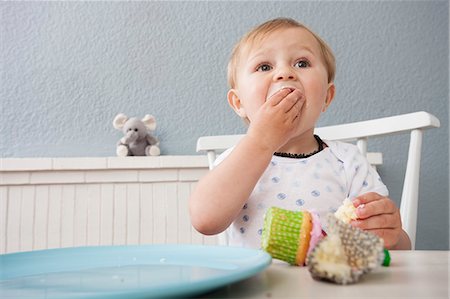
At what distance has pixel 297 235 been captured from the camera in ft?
1.51

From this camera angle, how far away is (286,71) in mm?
882

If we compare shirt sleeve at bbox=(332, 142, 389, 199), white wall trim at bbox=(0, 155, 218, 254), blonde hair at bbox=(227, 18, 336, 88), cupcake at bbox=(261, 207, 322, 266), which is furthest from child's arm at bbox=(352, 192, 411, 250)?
white wall trim at bbox=(0, 155, 218, 254)

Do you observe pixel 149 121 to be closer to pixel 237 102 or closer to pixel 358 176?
pixel 237 102

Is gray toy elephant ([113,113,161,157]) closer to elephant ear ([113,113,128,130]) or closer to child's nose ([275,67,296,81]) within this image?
elephant ear ([113,113,128,130])

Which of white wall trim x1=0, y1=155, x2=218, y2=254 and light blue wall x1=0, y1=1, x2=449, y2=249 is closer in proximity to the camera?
white wall trim x1=0, y1=155, x2=218, y2=254

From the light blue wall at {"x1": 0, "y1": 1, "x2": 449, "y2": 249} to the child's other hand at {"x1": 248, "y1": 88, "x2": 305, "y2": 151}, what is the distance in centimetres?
109

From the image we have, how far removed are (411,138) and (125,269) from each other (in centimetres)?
91

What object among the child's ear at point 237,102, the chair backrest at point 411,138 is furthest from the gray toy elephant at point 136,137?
the child's ear at point 237,102

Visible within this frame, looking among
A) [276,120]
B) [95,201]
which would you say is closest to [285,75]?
[276,120]

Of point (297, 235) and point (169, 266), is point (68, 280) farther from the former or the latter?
point (297, 235)

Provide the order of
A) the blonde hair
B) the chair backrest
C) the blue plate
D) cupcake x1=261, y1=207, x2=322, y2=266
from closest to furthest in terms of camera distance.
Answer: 1. the blue plate
2. cupcake x1=261, y1=207, x2=322, y2=266
3. the blonde hair
4. the chair backrest

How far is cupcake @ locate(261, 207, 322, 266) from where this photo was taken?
1.50 ft

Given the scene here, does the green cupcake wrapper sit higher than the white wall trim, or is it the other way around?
the white wall trim

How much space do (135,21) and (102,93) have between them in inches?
12.2
